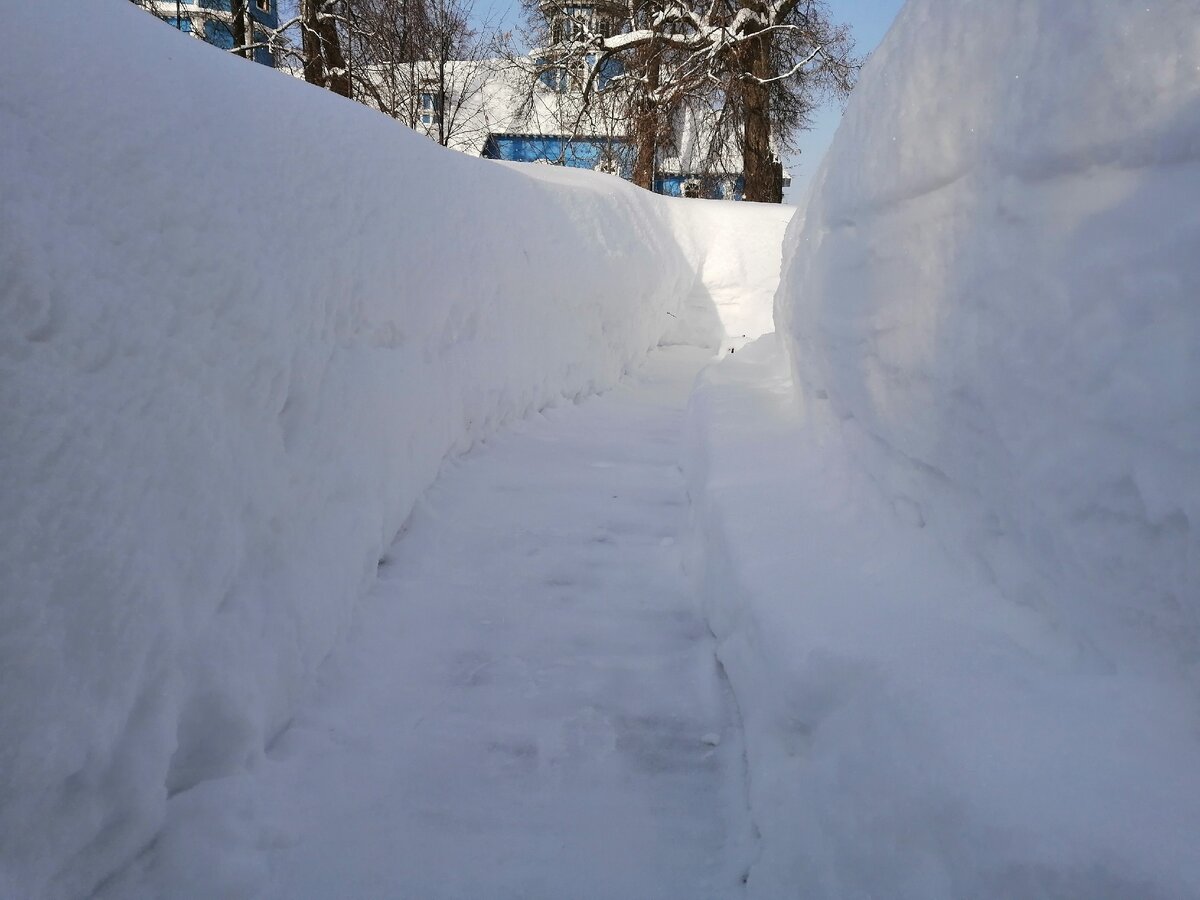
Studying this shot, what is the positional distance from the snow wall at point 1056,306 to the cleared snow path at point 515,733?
0.74 meters

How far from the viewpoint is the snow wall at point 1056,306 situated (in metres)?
0.90

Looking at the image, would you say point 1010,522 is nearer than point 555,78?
Yes

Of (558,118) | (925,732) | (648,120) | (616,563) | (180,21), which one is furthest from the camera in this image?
(558,118)

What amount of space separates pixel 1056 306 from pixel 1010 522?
35 cm

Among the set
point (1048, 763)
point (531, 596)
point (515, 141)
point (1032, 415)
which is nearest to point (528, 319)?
point (531, 596)

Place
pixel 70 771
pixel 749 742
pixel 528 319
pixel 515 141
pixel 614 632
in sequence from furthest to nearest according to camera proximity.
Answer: pixel 515 141 < pixel 528 319 < pixel 614 632 < pixel 749 742 < pixel 70 771

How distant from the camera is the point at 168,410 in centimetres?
134

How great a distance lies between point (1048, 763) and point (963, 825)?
13 centimetres

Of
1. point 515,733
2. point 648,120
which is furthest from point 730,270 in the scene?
point 515,733

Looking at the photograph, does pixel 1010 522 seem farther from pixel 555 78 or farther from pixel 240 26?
pixel 555 78

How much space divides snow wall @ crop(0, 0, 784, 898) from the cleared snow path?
0.14 metres

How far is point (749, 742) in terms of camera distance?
1.66m

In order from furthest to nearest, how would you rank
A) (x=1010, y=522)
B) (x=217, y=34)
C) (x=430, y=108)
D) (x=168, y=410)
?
(x=430, y=108) → (x=217, y=34) → (x=168, y=410) → (x=1010, y=522)

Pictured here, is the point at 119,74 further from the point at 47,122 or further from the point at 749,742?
the point at 749,742
